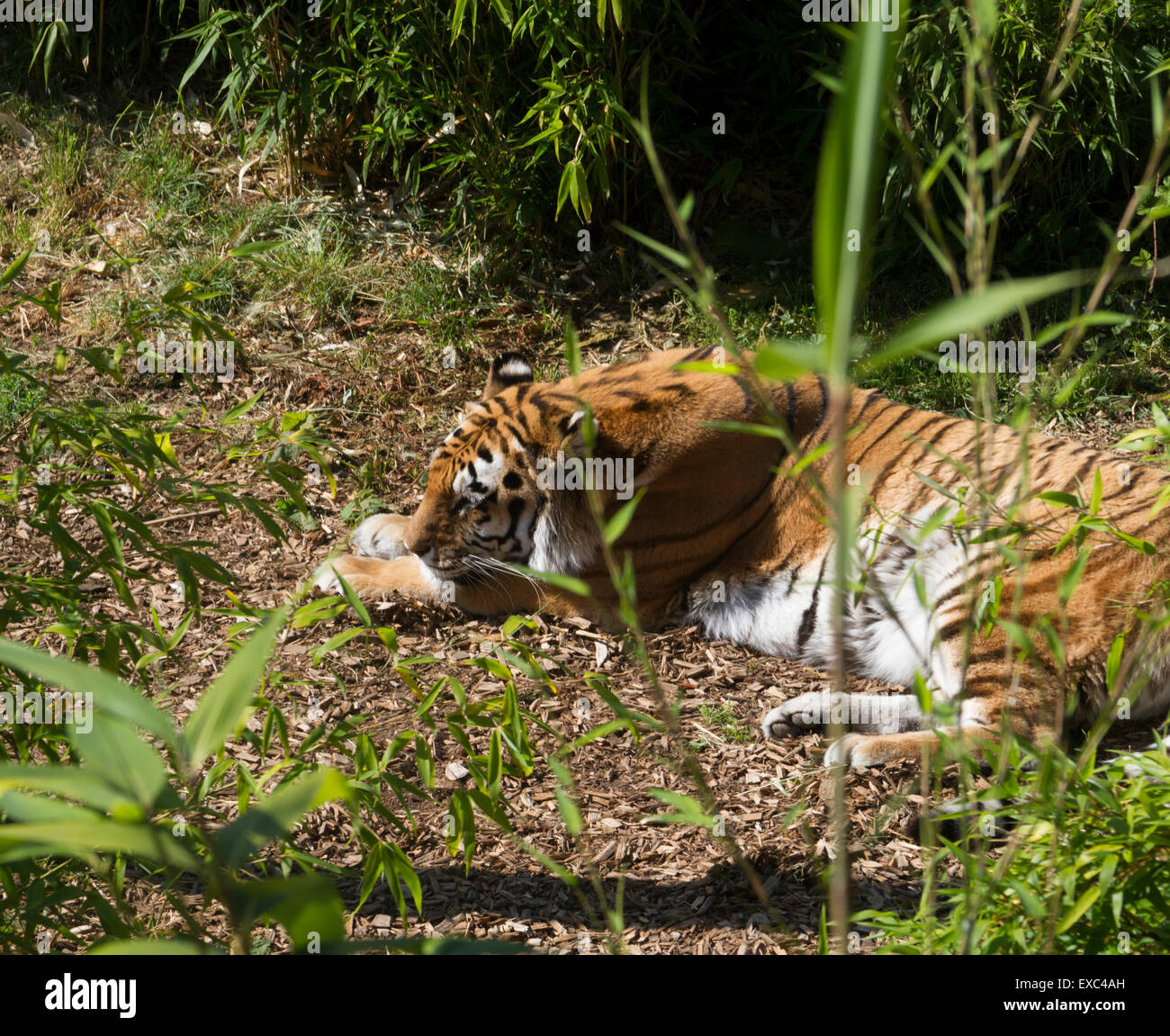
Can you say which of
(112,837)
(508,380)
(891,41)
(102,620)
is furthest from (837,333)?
(508,380)

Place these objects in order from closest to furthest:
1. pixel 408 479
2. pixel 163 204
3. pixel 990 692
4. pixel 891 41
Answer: pixel 891 41 → pixel 990 692 → pixel 408 479 → pixel 163 204

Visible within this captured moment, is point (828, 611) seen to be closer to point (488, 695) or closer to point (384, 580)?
point (488, 695)

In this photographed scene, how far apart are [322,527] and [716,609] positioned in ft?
5.03

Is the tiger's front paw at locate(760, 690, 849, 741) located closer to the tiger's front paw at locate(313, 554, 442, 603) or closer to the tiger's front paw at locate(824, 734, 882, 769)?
the tiger's front paw at locate(824, 734, 882, 769)

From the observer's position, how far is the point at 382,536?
3.91 m

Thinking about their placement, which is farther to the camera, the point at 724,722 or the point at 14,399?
the point at 14,399

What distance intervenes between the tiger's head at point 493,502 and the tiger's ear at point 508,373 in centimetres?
26

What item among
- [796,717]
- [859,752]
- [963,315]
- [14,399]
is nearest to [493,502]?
[796,717]

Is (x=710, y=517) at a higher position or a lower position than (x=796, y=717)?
higher

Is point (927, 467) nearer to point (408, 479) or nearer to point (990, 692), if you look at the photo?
point (990, 692)

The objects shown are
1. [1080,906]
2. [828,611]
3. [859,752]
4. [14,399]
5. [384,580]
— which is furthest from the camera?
[14,399]

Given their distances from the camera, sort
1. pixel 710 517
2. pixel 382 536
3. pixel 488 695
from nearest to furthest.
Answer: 1. pixel 488 695
2. pixel 710 517
3. pixel 382 536

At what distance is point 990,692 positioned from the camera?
305 centimetres

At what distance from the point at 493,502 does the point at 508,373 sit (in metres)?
0.58
